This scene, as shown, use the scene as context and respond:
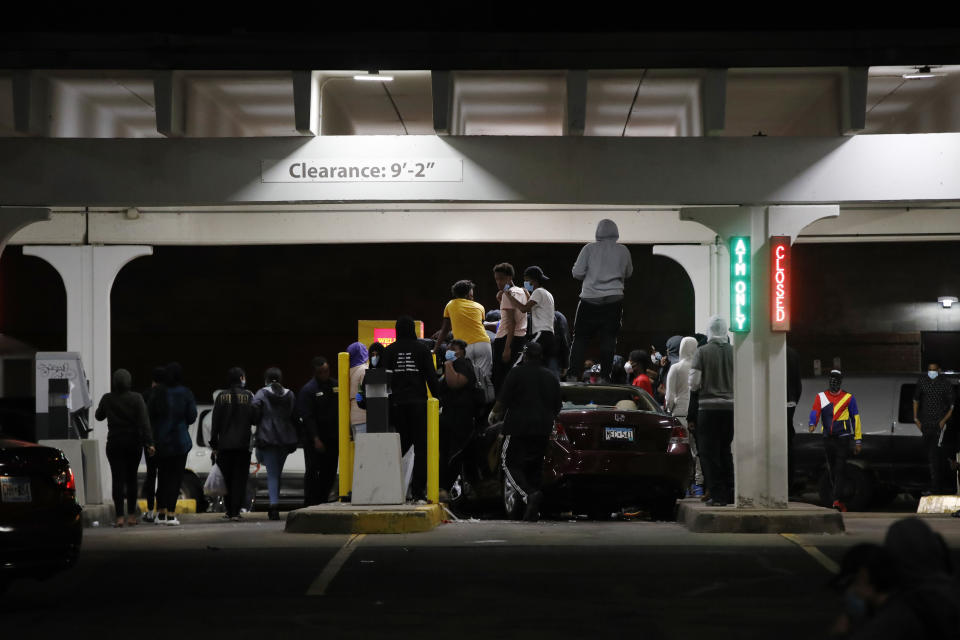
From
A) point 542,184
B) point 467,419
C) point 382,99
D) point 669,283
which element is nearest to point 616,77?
point 542,184

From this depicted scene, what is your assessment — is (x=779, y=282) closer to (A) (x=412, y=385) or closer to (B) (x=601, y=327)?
(B) (x=601, y=327)

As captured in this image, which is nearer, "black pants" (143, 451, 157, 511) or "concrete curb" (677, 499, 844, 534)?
"concrete curb" (677, 499, 844, 534)

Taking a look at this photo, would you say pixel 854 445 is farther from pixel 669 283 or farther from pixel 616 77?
pixel 669 283

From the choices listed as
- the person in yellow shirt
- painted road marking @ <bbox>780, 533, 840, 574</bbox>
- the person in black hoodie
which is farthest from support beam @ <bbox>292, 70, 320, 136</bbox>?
painted road marking @ <bbox>780, 533, 840, 574</bbox>

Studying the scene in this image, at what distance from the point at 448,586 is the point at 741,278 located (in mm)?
5410

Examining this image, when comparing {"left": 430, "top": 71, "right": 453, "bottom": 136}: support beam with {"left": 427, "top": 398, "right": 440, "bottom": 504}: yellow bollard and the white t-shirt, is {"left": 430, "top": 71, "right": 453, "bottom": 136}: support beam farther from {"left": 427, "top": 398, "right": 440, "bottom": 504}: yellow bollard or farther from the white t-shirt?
the white t-shirt

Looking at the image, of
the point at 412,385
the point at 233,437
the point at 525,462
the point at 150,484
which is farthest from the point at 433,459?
the point at 150,484

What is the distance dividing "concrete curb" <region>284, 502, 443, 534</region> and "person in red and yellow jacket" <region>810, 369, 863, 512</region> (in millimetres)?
7899

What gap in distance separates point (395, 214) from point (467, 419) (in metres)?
5.86

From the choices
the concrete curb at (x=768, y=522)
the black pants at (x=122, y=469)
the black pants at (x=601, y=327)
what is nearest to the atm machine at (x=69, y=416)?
the black pants at (x=122, y=469)

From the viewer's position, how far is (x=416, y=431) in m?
14.2

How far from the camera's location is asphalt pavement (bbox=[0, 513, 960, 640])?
8375mm

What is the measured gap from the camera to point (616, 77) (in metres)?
13.9

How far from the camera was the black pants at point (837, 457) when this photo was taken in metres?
19.3
